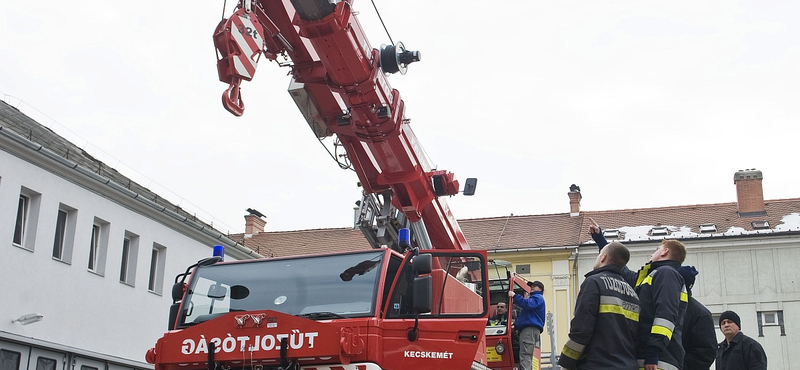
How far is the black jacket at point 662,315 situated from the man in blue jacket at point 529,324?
11.4 feet

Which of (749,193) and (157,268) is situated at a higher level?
(749,193)

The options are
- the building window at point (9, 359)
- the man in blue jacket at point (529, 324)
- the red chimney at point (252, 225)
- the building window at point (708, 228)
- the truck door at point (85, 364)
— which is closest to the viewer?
the man in blue jacket at point (529, 324)

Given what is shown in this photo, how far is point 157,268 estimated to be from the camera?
70.0 feet

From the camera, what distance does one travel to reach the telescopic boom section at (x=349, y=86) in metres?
8.55

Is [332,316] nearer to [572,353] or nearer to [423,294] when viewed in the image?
[423,294]

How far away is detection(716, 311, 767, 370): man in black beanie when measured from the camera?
304 inches

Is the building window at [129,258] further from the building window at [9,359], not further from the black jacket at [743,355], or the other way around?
the black jacket at [743,355]

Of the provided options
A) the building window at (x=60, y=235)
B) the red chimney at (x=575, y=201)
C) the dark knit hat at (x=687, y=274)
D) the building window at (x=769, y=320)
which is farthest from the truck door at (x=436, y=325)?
the red chimney at (x=575, y=201)

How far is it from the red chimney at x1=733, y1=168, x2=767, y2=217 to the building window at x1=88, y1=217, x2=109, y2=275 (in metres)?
23.8

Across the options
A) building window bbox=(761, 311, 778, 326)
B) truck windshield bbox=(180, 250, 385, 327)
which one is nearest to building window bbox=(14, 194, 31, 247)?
truck windshield bbox=(180, 250, 385, 327)

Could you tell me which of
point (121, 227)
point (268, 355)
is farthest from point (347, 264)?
point (121, 227)

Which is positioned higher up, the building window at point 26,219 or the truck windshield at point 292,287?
the building window at point 26,219

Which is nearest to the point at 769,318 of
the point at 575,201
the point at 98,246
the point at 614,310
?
the point at 575,201

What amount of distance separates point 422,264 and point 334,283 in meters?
0.82
